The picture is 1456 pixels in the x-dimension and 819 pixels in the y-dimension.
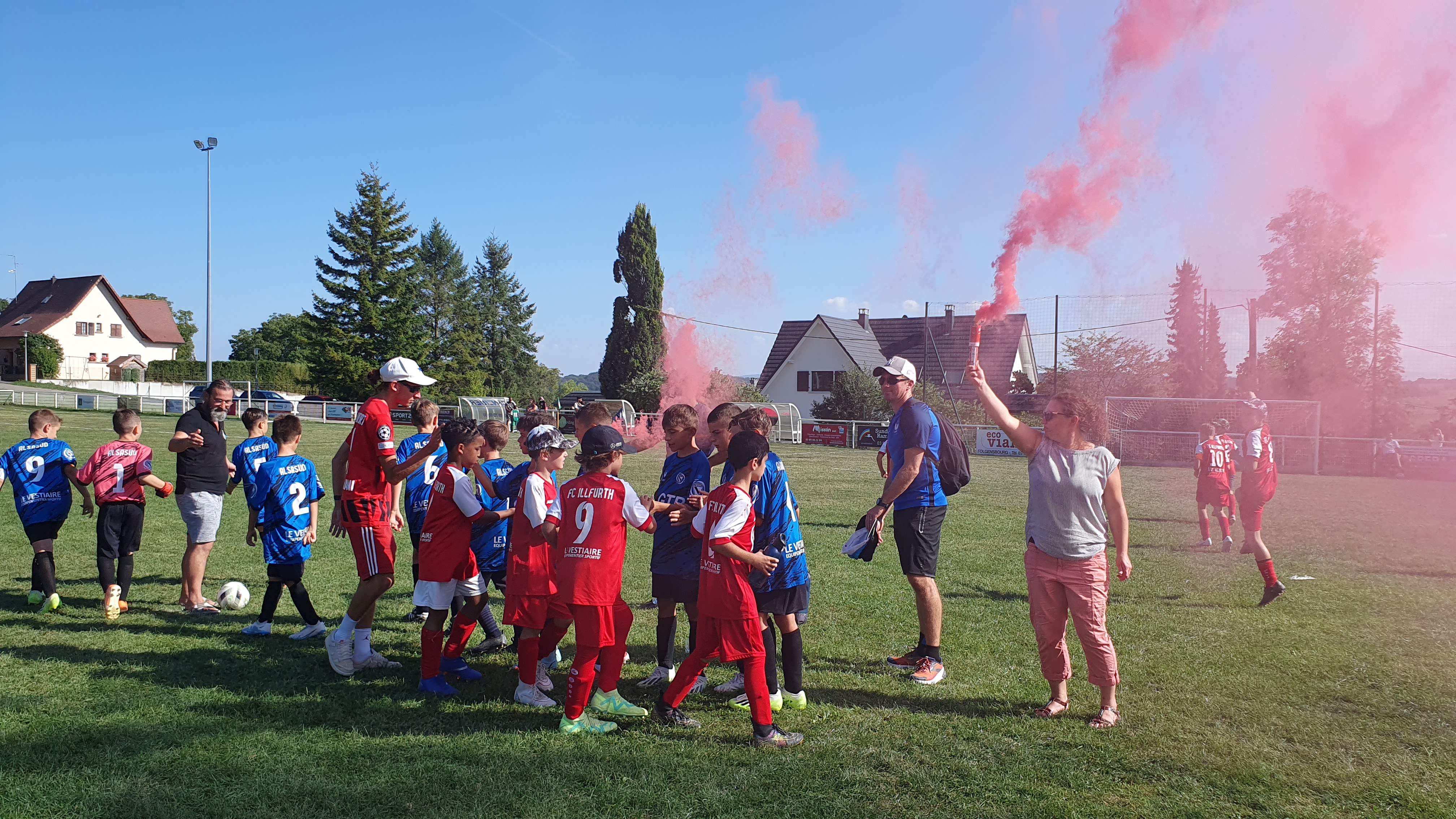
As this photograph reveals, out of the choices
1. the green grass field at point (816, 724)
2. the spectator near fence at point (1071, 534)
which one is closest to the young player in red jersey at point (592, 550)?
the green grass field at point (816, 724)

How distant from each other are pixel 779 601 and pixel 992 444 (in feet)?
92.9

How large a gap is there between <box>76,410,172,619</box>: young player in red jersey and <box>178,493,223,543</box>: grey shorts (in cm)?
17

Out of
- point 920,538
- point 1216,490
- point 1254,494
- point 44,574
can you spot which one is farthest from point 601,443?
point 1216,490

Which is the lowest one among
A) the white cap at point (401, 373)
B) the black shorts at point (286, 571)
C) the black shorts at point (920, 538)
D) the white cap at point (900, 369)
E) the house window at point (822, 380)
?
the black shorts at point (286, 571)

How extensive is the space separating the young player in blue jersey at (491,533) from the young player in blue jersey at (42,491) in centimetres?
340

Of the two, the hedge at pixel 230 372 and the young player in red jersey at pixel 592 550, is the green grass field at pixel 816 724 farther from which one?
the hedge at pixel 230 372

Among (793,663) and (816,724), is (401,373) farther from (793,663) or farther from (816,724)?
(816,724)

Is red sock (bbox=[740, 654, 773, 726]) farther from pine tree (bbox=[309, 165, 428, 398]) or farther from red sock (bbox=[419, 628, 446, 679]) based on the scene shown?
pine tree (bbox=[309, 165, 428, 398])

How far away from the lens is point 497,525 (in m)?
5.81

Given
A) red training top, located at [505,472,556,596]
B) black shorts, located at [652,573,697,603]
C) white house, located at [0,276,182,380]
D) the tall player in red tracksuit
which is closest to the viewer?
red training top, located at [505,472,556,596]

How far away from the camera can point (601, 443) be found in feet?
14.2

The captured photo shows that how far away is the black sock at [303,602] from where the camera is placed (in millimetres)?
6012

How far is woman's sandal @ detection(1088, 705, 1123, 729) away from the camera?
4.50 meters

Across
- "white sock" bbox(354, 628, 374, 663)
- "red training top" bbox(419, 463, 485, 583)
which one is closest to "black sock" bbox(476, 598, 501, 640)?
"white sock" bbox(354, 628, 374, 663)
